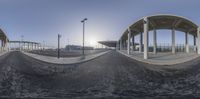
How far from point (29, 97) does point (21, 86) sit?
120 inches

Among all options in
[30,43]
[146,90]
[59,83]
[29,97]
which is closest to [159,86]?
[146,90]

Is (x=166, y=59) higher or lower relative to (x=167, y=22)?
lower

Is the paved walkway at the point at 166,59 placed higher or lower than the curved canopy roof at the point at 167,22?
lower

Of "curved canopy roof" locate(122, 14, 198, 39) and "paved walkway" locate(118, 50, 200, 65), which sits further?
"curved canopy roof" locate(122, 14, 198, 39)

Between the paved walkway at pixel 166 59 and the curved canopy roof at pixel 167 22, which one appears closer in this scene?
the paved walkway at pixel 166 59

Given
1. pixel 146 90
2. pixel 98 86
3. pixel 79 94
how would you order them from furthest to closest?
1. pixel 98 86
2. pixel 146 90
3. pixel 79 94

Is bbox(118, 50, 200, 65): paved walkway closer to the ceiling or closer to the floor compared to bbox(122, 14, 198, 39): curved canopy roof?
closer to the floor

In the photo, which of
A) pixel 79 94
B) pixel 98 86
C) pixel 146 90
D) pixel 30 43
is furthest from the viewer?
pixel 30 43

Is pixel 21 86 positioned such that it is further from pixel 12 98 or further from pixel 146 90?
pixel 146 90

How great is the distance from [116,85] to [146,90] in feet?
5.99

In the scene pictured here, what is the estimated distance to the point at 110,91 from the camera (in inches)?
451

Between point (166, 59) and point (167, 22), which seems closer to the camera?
point (166, 59)

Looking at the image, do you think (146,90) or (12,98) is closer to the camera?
(12,98)

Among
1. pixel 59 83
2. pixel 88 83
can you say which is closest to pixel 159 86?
pixel 88 83
